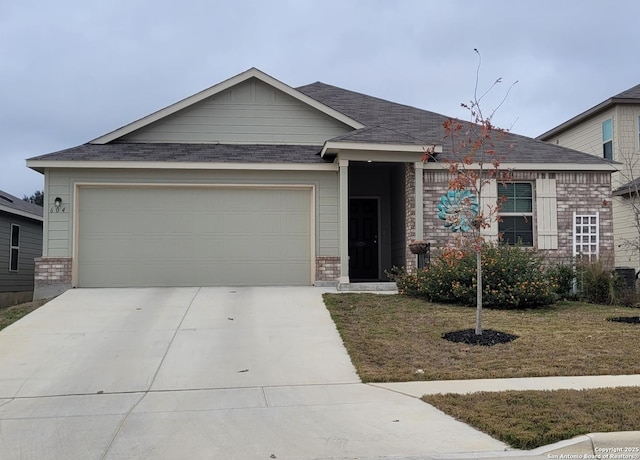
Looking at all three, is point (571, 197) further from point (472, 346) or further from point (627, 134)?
point (472, 346)

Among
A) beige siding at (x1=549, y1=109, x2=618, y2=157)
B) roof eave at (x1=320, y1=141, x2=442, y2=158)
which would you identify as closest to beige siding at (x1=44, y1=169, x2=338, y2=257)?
roof eave at (x1=320, y1=141, x2=442, y2=158)

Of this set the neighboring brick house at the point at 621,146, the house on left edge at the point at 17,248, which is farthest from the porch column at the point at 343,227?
the house on left edge at the point at 17,248

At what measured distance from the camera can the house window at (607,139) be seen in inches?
787

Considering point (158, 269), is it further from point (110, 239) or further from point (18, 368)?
point (18, 368)

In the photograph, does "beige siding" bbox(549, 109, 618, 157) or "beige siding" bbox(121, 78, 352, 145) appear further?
"beige siding" bbox(549, 109, 618, 157)

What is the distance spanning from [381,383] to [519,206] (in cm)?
910

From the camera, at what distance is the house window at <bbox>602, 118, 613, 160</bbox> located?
65.6ft

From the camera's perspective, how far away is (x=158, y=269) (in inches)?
559

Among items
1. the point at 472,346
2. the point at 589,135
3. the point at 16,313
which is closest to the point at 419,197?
the point at 472,346

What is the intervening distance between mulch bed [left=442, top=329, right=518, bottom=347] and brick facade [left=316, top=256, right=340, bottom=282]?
504 cm

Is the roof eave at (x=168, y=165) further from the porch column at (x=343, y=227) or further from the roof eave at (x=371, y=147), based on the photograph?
the roof eave at (x=371, y=147)

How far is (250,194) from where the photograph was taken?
1456cm

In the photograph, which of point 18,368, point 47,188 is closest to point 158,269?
point 47,188

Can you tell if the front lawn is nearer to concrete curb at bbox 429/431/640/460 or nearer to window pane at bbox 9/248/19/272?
concrete curb at bbox 429/431/640/460
